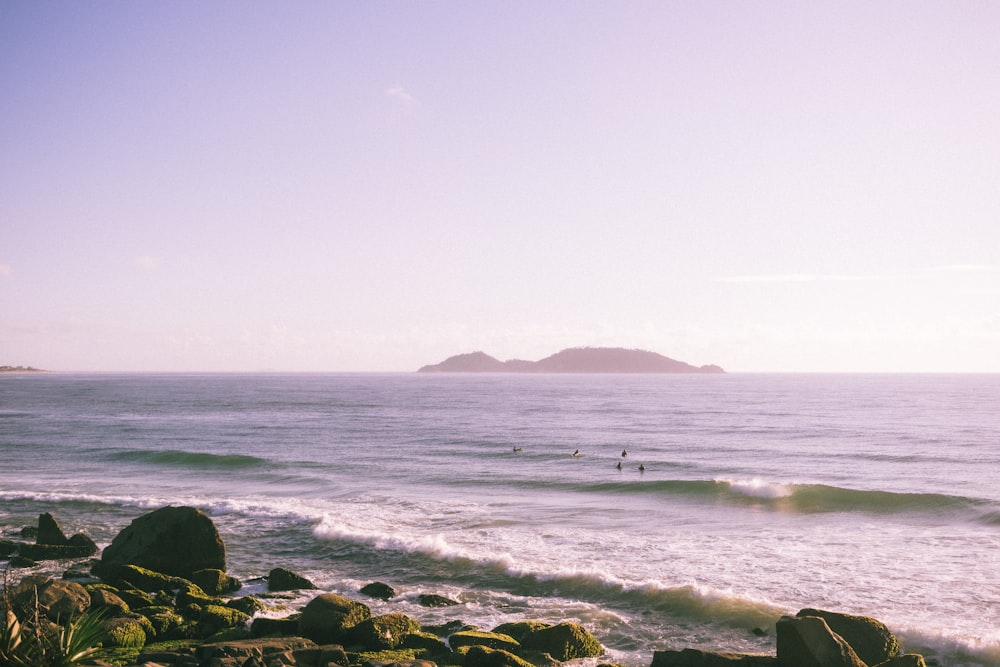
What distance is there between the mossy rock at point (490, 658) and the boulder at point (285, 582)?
23.8 feet

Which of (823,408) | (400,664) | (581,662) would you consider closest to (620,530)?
(581,662)

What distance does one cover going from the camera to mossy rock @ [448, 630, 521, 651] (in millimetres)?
13875

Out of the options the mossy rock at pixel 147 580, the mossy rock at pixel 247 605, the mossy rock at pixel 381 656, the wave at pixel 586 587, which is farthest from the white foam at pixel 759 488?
the mossy rock at pixel 147 580

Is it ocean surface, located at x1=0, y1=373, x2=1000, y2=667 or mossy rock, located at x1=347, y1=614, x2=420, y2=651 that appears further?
ocean surface, located at x1=0, y1=373, x2=1000, y2=667

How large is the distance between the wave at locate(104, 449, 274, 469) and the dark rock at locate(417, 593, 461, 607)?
2875 centimetres

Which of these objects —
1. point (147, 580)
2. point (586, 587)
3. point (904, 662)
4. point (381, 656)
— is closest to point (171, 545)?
point (147, 580)

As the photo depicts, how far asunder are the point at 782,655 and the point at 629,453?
38.0 meters

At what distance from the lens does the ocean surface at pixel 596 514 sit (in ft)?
57.9

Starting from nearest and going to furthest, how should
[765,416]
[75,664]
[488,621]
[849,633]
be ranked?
[75,664]
[849,633]
[488,621]
[765,416]

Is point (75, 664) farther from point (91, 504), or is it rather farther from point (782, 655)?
point (91, 504)

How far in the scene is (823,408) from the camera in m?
98.7

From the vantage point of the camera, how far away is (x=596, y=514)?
29875mm

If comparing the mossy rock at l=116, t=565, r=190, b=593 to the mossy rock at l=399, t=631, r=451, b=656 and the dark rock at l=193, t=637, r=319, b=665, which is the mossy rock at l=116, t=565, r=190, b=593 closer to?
the dark rock at l=193, t=637, r=319, b=665

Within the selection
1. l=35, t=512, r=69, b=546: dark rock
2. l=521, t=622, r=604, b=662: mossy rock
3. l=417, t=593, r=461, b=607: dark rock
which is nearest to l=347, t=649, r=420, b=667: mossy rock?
l=521, t=622, r=604, b=662: mossy rock
